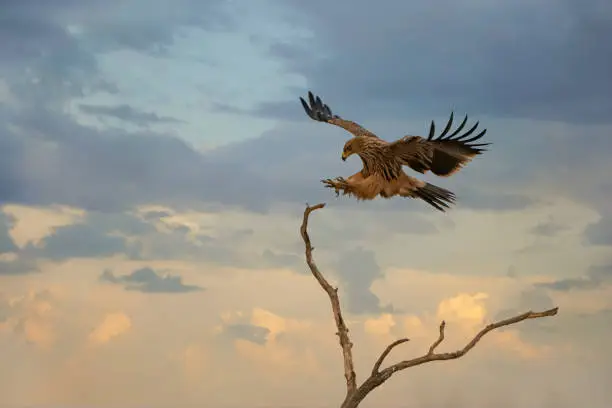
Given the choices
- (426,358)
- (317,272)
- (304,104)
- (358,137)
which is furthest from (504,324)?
(304,104)

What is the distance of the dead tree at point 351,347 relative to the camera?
1076 cm

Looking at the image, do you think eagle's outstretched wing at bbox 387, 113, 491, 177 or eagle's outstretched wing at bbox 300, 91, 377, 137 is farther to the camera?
eagle's outstretched wing at bbox 300, 91, 377, 137

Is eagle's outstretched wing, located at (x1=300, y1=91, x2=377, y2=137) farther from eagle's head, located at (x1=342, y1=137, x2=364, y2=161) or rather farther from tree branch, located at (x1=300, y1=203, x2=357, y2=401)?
tree branch, located at (x1=300, y1=203, x2=357, y2=401)

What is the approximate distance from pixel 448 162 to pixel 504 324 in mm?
2292

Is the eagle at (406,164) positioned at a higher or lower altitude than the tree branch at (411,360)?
higher

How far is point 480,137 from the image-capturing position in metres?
11.4

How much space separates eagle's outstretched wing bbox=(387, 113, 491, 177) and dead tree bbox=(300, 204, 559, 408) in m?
1.28

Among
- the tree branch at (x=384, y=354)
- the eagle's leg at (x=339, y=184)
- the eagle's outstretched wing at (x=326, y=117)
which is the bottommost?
the tree branch at (x=384, y=354)

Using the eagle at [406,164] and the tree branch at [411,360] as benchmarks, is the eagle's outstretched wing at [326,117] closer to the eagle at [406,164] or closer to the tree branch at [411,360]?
the eagle at [406,164]

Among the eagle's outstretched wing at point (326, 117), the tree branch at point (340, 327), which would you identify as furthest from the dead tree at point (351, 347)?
the eagle's outstretched wing at point (326, 117)

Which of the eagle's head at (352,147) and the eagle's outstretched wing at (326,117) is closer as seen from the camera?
the eagle's head at (352,147)

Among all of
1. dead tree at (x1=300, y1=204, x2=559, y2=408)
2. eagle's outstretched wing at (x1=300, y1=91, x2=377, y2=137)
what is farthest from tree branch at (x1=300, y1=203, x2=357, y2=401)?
eagle's outstretched wing at (x1=300, y1=91, x2=377, y2=137)

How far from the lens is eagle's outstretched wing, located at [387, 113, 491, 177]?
11.1m

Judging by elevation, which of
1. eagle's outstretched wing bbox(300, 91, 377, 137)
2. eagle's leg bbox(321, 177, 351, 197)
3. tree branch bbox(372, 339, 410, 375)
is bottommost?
tree branch bbox(372, 339, 410, 375)
